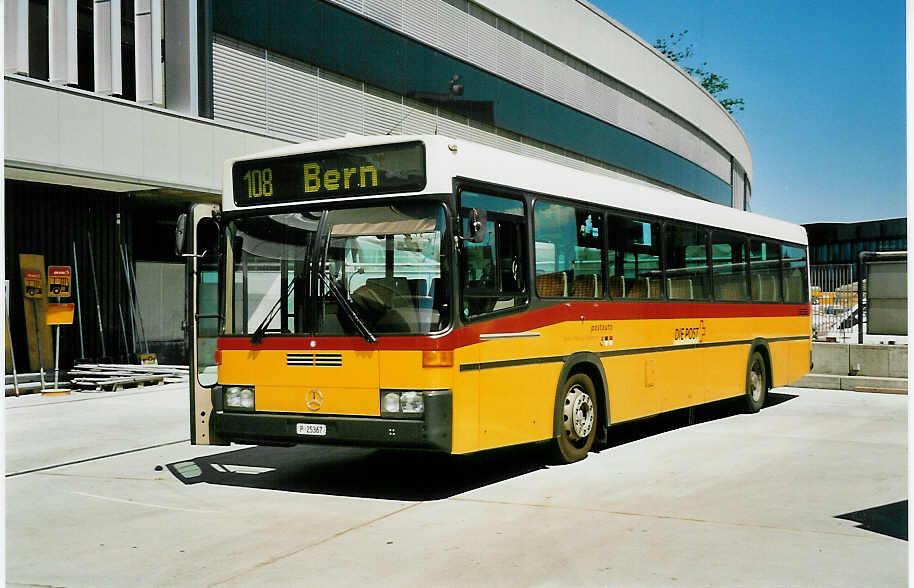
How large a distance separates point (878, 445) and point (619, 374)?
3140 mm

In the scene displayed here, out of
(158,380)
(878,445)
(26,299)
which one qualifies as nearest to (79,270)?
(26,299)

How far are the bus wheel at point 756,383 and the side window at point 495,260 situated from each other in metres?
6.58

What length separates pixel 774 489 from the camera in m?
8.69

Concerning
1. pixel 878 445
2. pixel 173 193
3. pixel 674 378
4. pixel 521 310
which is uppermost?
pixel 173 193

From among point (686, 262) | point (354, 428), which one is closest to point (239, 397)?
point (354, 428)

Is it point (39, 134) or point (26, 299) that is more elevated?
point (39, 134)

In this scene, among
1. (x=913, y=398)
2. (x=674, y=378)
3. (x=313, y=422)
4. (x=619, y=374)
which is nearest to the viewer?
(x=913, y=398)

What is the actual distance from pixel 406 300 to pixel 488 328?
0.83 meters

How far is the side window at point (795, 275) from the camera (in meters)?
16.1

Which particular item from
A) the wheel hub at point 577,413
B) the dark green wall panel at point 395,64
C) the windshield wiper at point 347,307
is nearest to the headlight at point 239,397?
the windshield wiper at point 347,307

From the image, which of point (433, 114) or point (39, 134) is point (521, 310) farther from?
point (433, 114)

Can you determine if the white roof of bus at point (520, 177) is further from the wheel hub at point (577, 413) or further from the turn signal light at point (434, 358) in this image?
the wheel hub at point (577, 413)

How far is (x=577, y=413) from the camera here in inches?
400

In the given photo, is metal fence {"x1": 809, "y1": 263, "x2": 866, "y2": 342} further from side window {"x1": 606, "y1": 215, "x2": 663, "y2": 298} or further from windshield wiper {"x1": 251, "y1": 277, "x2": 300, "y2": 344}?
windshield wiper {"x1": 251, "y1": 277, "x2": 300, "y2": 344}
